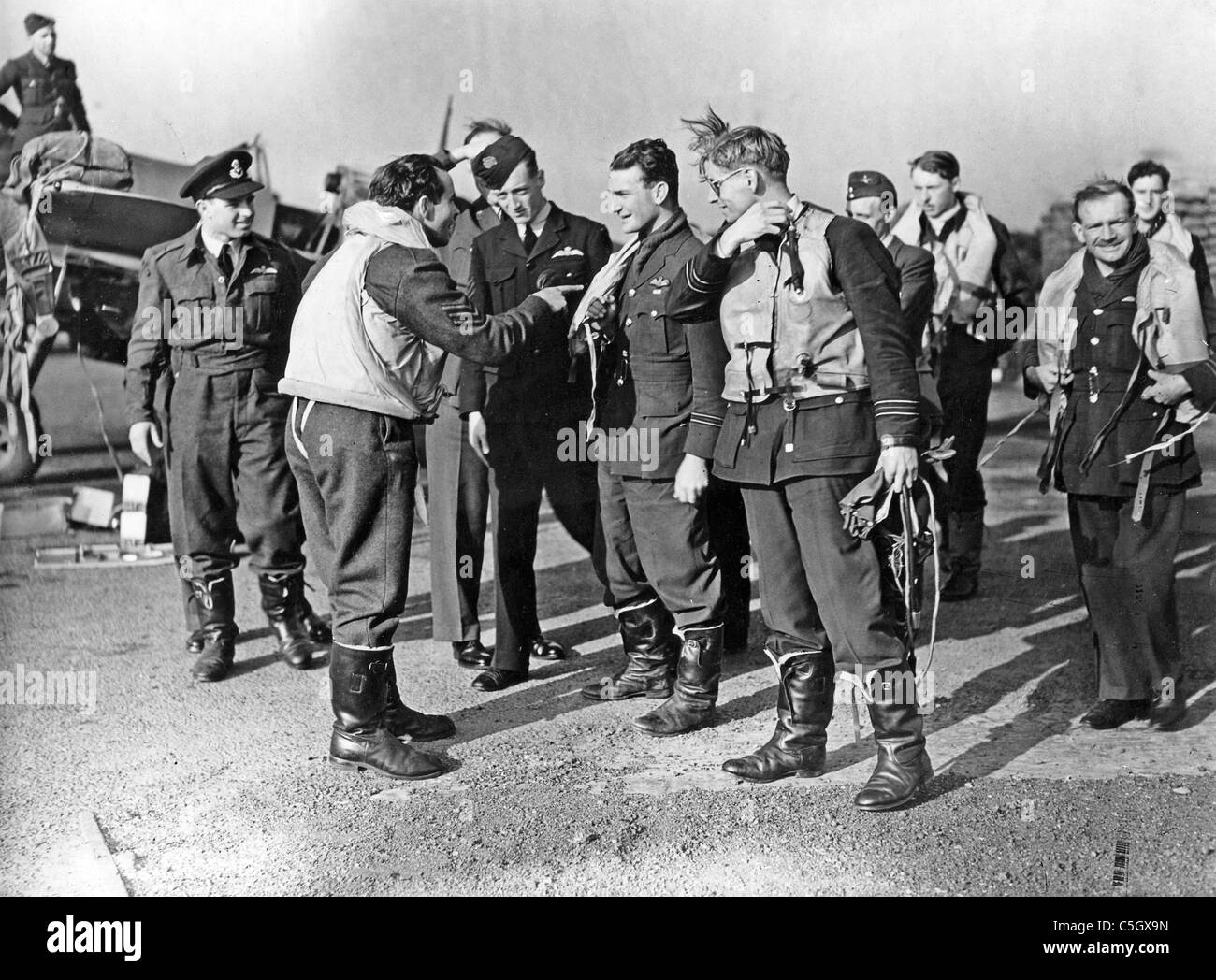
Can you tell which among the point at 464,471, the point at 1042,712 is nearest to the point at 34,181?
the point at 464,471

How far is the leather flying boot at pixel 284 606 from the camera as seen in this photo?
562cm

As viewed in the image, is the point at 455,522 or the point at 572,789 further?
the point at 455,522

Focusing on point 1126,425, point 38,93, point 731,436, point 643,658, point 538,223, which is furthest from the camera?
point 38,93

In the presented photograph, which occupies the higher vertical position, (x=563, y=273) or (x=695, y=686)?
(x=563, y=273)

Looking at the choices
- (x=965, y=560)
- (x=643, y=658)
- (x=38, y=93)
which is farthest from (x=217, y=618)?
(x=965, y=560)

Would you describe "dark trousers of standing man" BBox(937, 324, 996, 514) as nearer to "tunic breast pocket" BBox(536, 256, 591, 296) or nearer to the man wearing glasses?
"tunic breast pocket" BBox(536, 256, 591, 296)

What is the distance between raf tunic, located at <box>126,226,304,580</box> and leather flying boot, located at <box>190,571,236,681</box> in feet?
0.18

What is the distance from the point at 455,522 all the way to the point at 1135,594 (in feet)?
8.88

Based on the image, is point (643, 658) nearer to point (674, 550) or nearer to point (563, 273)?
point (674, 550)

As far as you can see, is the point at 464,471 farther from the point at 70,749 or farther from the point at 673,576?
the point at 70,749

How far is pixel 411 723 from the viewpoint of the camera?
15.2ft

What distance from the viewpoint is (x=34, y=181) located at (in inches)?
285
